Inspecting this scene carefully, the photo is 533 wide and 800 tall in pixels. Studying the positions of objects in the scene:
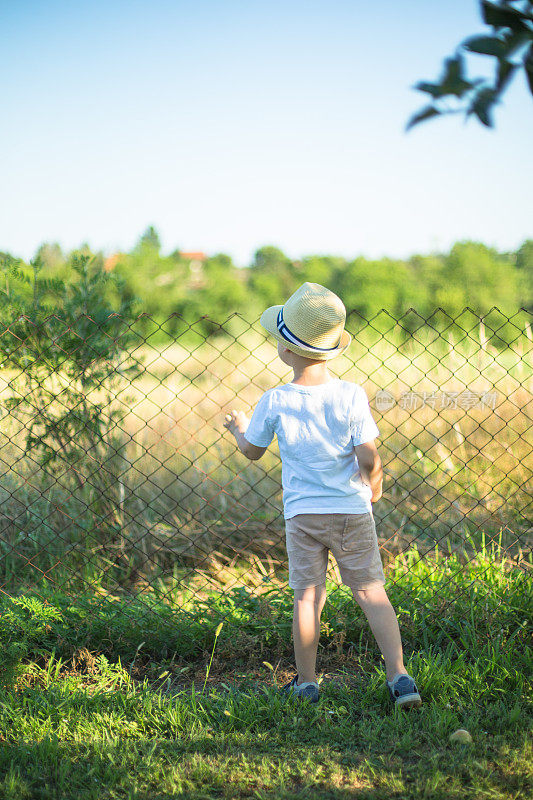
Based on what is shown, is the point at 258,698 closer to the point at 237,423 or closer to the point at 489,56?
the point at 237,423


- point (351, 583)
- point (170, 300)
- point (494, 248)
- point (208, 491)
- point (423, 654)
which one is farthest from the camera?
point (170, 300)

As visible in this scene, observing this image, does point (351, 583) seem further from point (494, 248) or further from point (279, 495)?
point (494, 248)

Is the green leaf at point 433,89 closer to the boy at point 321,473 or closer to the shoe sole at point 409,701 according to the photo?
the boy at point 321,473

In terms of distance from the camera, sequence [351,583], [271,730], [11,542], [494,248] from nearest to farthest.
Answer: [271,730] → [351,583] → [11,542] → [494,248]

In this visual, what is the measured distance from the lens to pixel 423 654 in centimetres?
242

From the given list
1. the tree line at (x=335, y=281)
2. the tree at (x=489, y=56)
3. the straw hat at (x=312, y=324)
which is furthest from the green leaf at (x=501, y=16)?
the tree line at (x=335, y=281)

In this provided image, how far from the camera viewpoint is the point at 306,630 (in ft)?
7.35

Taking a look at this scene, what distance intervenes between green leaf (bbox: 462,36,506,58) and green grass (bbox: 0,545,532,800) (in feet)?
5.90

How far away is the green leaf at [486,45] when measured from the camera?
930 mm

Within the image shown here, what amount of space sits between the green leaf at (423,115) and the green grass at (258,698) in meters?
1.72

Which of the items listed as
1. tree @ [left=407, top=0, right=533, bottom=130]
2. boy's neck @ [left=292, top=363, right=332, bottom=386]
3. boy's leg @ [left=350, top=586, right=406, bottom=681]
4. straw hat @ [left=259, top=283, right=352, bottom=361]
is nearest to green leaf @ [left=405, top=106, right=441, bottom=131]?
tree @ [left=407, top=0, right=533, bottom=130]

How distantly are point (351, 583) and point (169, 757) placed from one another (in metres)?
0.80

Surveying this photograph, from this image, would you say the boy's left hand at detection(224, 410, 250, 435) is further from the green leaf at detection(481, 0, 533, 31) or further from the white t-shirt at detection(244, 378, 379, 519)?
the green leaf at detection(481, 0, 533, 31)

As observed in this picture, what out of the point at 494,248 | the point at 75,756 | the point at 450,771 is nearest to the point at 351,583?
the point at 450,771
